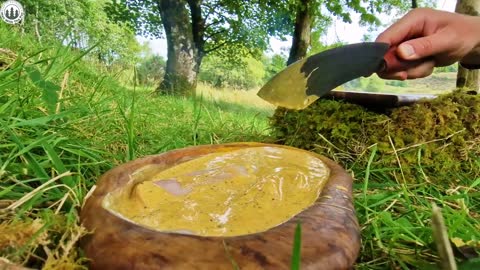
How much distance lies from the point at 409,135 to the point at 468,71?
107 inches

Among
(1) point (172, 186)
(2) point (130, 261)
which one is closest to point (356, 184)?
(1) point (172, 186)

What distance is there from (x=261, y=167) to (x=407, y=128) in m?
0.81

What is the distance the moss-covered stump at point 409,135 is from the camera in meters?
1.61

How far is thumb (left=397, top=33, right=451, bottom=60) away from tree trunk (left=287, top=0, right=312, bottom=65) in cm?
961

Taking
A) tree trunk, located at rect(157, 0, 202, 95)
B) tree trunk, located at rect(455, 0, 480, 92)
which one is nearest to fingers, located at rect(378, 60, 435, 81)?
tree trunk, located at rect(455, 0, 480, 92)

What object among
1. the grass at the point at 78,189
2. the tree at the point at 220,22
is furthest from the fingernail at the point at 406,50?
the tree at the point at 220,22

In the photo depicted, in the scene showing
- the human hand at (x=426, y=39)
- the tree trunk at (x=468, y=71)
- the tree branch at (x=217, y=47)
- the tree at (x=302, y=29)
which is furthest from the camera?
the tree branch at (x=217, y=47)

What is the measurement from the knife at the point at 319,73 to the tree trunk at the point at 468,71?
7.78 ft

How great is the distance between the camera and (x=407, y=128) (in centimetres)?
164

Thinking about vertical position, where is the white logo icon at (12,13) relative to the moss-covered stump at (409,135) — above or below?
above

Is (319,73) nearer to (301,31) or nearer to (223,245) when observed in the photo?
(223,245)

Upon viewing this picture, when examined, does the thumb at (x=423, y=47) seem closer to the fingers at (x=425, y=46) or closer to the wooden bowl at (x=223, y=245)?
the fingers at (x=425, y=46)

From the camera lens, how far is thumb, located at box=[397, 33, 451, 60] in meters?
1.55

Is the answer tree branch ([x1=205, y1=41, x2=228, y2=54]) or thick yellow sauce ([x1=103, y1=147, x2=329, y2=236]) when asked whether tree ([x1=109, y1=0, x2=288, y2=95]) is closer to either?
tree branch ([x1=205, y1=41, x2=228, y2=54])
